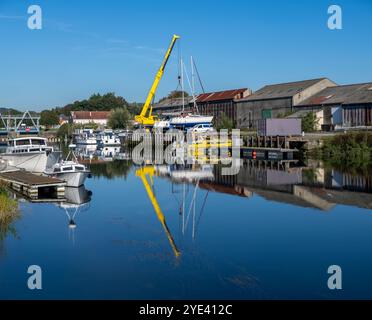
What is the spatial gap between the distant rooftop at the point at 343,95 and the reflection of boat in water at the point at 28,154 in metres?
31.7

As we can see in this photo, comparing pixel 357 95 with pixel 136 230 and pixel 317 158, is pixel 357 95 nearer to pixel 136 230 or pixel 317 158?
pixel 317 158

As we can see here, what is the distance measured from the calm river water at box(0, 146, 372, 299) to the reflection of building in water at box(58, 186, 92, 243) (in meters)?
0.04

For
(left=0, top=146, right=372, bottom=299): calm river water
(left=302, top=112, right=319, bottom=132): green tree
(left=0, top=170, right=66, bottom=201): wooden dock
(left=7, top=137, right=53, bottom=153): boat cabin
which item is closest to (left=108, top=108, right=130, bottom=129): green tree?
(left=302, top=112, right=319, bottom=132): green tree

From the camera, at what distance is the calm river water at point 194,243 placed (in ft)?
35.2

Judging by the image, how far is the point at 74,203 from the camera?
70.2ft

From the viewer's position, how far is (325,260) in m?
12.7

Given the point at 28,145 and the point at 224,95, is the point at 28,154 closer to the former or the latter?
the point at 28,145

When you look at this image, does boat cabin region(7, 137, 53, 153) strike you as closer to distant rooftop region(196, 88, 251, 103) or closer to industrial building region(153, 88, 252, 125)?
industrial building region(153, 88, 252, 125)

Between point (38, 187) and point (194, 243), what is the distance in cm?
1143

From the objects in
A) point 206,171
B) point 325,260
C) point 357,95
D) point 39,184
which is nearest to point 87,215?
point 39,184

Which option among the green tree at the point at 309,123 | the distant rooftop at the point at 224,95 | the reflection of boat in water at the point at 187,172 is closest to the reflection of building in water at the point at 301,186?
the reflection of boat in water at the point at 187,172

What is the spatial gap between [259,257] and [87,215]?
807cm

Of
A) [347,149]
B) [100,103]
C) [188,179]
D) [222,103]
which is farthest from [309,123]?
[100,103]

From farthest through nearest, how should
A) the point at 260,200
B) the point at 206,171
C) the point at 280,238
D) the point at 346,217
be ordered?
the point at 206,171 → the point at 260,200 → the point at 346,217 → the point at 280,238
